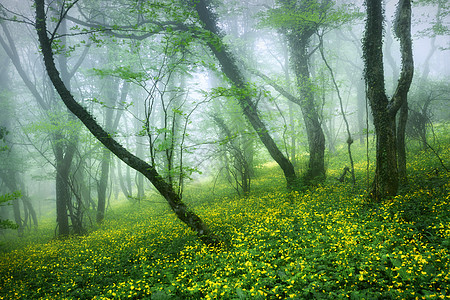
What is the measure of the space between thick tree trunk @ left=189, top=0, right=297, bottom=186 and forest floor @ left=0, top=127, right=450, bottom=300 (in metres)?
1.93

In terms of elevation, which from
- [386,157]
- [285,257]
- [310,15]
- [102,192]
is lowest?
[285,257]

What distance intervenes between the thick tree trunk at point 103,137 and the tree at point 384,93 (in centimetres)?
507

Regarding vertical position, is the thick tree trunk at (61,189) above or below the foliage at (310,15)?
below

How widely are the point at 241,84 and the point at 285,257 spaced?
7536 mm

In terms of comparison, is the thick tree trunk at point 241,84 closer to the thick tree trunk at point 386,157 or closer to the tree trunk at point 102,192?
the thick tree trunk at point 386,157

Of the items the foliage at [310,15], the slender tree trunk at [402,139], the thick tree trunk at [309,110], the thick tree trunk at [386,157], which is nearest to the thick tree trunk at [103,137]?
the thick tree trunk at [386,157]

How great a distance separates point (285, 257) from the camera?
4.66 m

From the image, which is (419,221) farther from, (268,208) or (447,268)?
(268,208)

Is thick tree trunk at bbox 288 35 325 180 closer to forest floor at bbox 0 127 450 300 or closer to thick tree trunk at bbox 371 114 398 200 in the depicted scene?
forest floor at bbox 0 127 450 300

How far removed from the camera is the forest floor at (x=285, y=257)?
3592 millimetres

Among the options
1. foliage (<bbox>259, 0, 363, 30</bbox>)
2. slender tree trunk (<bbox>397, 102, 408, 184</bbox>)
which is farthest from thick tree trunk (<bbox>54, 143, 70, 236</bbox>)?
slender tree trunk (<bbox>397, 102, 408, 184</bbox>)

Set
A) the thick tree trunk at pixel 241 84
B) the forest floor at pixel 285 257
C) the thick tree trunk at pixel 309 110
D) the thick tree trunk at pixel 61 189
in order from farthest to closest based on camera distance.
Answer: the thick tree trunk at pixel 61 189, the thick tree trunk at pixel 309 110, the thick tree trunk at pixel 241 84, the forest floor at pixel 285 257

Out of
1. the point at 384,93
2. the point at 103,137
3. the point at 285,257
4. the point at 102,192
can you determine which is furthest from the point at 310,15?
the point at 102,192

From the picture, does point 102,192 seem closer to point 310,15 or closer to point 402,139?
point 310,15
